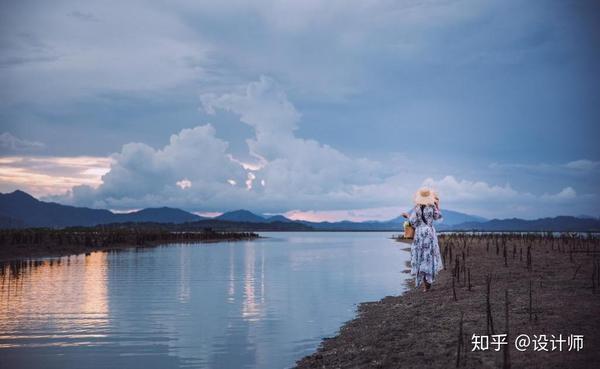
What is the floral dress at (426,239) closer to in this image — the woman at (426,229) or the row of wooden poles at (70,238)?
the woman at (426,229)

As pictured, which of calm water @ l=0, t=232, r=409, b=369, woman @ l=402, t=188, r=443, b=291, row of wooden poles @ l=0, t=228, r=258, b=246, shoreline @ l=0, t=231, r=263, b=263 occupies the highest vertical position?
woman @ l=402, t=188, r=443, b=291

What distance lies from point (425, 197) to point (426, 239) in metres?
1.50

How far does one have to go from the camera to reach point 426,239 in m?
18.3

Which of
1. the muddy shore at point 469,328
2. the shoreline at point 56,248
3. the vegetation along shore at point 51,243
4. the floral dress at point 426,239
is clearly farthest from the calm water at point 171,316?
the vegetation along shore at point 51,243

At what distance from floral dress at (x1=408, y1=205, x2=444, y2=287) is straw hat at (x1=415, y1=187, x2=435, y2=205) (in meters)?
0.17

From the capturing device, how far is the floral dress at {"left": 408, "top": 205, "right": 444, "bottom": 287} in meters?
18.3

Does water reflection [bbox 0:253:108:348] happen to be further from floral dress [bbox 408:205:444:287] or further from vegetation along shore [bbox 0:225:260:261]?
vegetation along shore [bbox 0:225:260:261]

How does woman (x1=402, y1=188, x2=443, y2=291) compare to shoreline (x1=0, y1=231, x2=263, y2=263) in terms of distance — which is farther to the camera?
shoreline (x1=0, y1=231, x2=263, y2=263)

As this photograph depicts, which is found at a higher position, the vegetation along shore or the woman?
the woman

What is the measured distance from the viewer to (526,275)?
2167cm

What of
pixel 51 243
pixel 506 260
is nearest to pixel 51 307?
pixel 506 260

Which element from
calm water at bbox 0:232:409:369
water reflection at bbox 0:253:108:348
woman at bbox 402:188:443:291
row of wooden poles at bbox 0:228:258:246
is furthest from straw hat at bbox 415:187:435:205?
row of wooden poles at bbox 0:228:258:246

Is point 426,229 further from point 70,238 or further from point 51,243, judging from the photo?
point 70,238

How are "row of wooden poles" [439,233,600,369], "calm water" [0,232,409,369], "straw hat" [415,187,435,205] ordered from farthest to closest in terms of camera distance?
"straw hat" [415,187,435,205]
"calm water" [0,232,409,369]
"row of wooden poles" [439,233,600,369]
